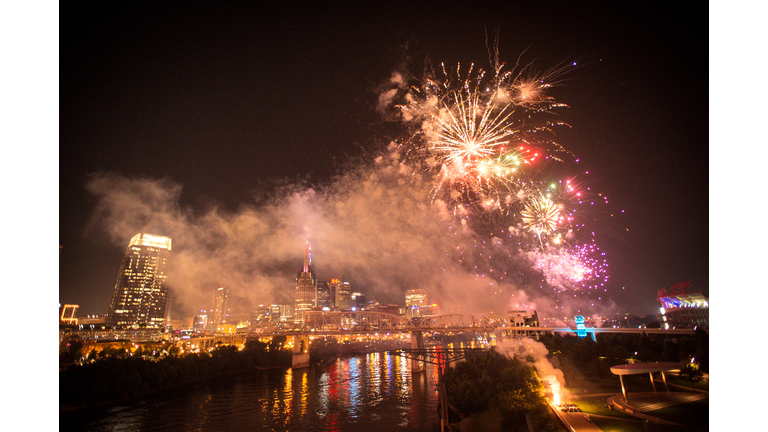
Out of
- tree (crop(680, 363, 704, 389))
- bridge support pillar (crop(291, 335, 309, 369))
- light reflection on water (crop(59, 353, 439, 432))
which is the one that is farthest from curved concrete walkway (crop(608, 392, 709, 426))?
bridge support pillar (crop(291, 335, 309, 369))

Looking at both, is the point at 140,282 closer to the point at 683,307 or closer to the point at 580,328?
the point at 580,328

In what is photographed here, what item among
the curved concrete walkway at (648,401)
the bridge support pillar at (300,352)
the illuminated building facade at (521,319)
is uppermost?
the curved concrete walkway at (648,401)

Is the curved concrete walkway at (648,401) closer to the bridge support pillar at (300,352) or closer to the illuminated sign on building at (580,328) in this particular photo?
the illuminated sign on building at (580,328)

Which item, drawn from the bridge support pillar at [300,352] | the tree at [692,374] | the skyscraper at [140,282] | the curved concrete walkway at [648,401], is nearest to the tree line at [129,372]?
the bridge support pillar at [300,352]

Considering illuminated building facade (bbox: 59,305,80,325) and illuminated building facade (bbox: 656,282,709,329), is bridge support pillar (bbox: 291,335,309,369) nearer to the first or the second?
illuminated building facade (bbox: 59,305,80,325)

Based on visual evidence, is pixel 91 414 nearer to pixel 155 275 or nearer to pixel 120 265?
pixel 155 275

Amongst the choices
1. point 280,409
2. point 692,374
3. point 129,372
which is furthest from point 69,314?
point 692,374
